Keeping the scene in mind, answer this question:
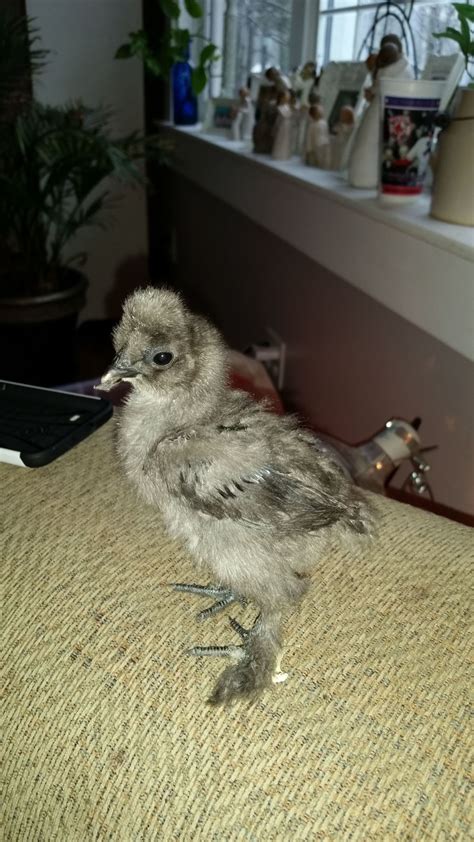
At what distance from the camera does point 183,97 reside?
8.43 ft

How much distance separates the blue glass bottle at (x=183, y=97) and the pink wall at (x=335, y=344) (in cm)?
32

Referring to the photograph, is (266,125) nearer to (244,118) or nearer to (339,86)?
(339,86)

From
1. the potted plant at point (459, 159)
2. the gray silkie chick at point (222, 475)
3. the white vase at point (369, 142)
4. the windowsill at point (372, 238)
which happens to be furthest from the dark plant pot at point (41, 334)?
the gray silkie chick at point (222, 475)

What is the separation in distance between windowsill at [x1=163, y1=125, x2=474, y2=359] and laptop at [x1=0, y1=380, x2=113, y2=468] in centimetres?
55

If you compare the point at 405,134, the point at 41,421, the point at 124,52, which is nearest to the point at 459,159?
the point at 405,134

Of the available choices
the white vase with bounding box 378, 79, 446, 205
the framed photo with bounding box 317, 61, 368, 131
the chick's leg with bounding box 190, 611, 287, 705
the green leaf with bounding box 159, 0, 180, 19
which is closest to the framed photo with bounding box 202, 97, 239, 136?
the green leaf with bounding box 159, 0, 180, 19

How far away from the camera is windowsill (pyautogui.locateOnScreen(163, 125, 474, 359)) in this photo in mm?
1002

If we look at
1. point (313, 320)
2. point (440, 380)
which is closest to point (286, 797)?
point (440, 380)

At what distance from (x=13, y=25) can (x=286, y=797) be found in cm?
235

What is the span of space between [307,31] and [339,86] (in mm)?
413

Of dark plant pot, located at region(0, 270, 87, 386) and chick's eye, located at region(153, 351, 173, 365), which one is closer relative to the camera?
chick's eye, located at region(153, 351, 173, 365)

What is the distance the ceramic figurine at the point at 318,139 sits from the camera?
1583 mm

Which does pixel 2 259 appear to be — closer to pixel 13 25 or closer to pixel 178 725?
pixel 13 25

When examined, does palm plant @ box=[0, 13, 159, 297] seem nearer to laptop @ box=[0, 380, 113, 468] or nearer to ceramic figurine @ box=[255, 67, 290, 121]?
ceramic figurine @ box=[255, 67, 290, 121]
